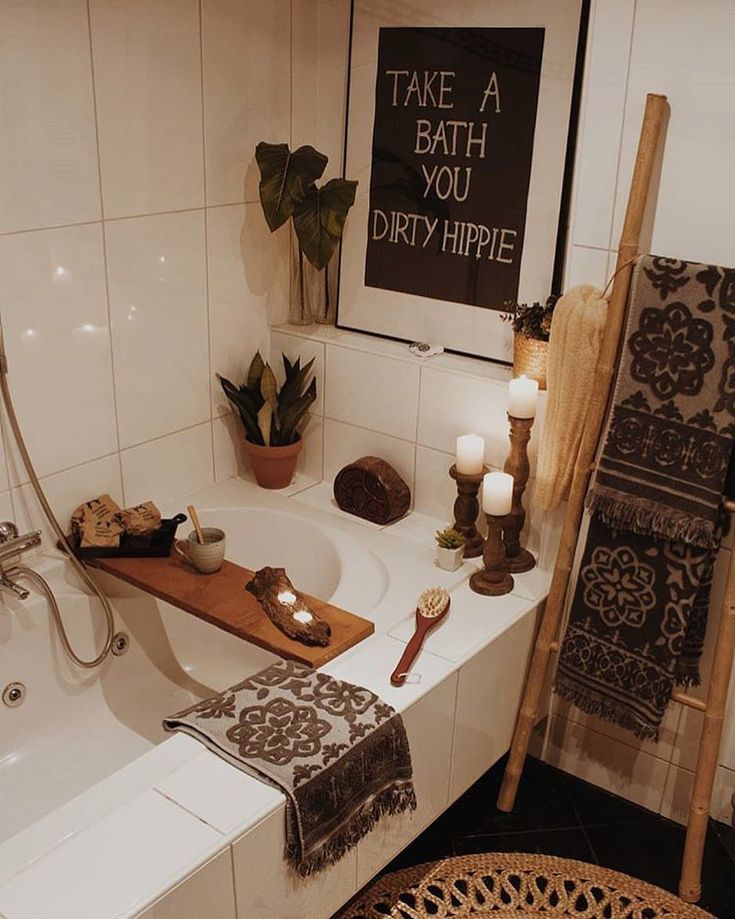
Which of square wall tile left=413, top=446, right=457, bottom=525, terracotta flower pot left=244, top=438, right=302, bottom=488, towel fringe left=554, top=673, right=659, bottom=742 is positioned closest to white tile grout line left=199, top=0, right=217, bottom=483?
terracotta flower pot left=244, top=438, right=302, bottom=488

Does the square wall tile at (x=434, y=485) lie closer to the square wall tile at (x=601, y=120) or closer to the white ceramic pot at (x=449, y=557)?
the white ceramic pot at (x=449, y=557)

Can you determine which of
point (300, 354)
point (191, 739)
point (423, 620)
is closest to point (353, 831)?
point (191, 739)

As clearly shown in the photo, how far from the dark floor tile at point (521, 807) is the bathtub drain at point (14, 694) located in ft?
3.52

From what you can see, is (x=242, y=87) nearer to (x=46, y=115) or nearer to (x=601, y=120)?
(x=46, y=115)

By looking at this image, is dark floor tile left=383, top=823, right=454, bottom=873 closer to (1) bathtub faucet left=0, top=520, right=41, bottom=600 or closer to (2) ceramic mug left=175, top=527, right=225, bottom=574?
(2) ceramic mug left=175, top=527, right=225, bottom=574

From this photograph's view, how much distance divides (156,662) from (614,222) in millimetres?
1566

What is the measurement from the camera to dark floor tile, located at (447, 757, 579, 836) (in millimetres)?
2463

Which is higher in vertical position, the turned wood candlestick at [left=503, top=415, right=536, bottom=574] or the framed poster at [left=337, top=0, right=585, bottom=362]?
the framed poster at [left=337, top=0, right=585, bottom=362]

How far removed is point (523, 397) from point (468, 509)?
0.34 m

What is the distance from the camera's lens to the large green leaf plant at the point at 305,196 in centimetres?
262

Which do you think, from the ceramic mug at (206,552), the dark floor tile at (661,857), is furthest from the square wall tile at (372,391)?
the dark floor tile at (661,857)

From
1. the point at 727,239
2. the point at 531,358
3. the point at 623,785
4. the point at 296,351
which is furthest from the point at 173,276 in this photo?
the point at 623,785

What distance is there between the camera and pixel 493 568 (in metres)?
2.43

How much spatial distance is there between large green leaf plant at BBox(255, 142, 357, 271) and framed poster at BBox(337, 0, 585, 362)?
0.51 feet
